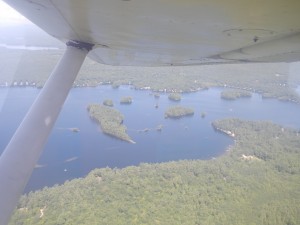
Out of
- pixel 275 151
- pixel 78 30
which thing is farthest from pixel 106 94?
pixel 78 30

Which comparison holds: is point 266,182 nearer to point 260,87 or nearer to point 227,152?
point 227,152

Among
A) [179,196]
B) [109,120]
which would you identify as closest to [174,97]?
[109,120]

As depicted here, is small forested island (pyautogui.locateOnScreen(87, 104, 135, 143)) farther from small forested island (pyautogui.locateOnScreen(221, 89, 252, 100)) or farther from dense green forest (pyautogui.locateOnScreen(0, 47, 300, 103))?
small forested island (pyautogui.locateOnScreen(221, 89, 252, 100))

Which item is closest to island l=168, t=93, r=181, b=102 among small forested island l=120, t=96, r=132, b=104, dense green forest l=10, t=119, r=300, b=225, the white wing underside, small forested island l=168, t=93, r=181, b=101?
small forested island l=168, t=93, r=181, b=101

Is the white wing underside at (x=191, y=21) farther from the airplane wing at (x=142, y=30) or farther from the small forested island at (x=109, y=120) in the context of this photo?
the small forested island at (x=109, y=120)

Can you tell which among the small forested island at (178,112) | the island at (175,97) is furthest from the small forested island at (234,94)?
the small forested island at (178,112)

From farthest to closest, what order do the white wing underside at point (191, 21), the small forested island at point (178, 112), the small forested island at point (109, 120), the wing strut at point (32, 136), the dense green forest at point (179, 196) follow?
1. the small forested island at point (178, 112)
2. the small forested island at point (109, 120)
3. the dense green forest at point (179, 196)
4. the wing strut at point (32, 136)
5. the white wing underside at point (191, 21)
